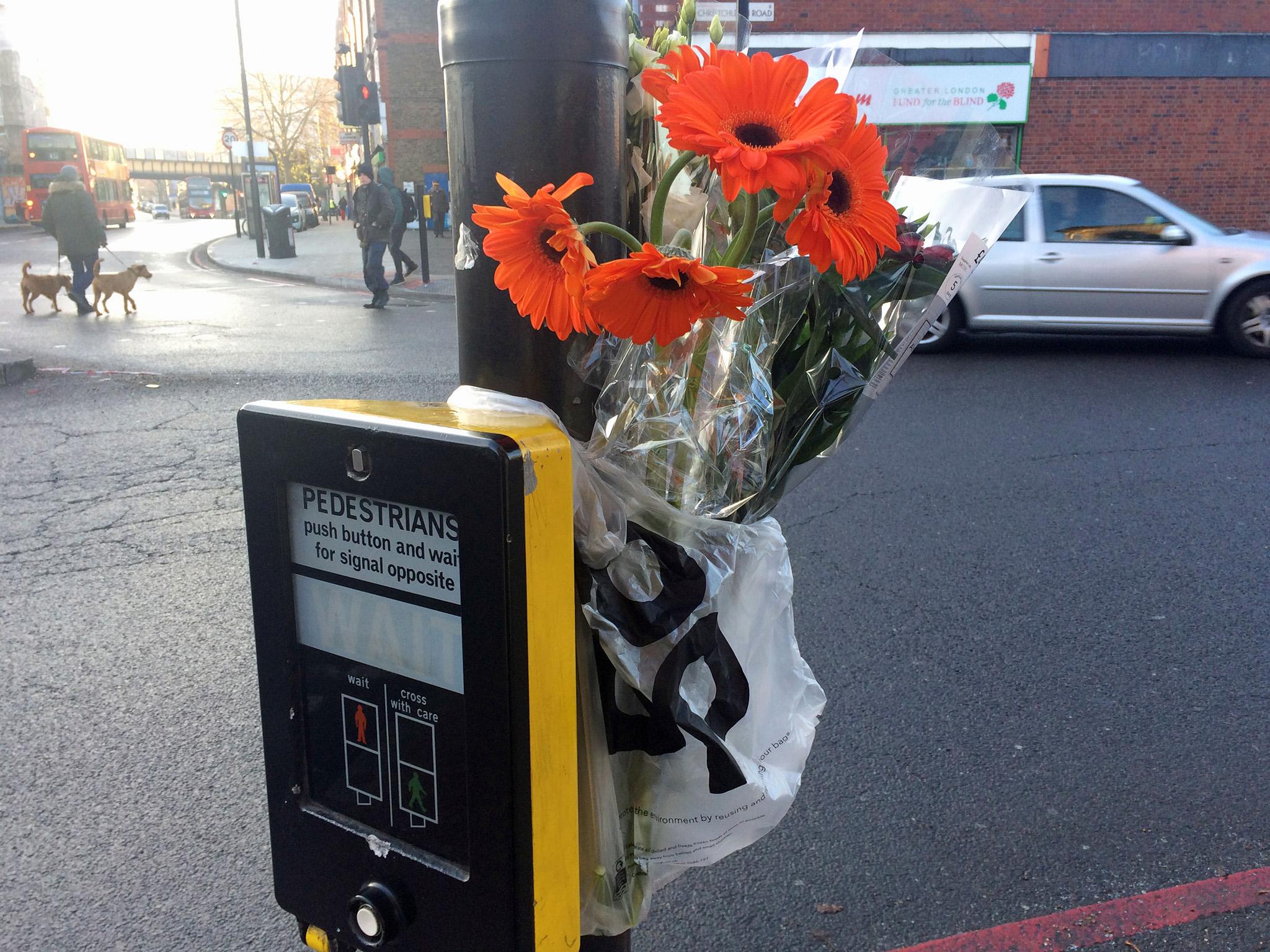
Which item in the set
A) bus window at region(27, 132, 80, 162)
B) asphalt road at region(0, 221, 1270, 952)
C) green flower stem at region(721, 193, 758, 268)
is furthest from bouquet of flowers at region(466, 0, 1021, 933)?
bus window at region(27, 132, 80, 162)

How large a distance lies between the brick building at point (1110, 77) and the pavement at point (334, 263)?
6.85 m

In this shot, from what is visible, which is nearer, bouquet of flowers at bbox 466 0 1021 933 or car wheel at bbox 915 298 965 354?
bouquet of flowers at bbox 466 0 1021 933

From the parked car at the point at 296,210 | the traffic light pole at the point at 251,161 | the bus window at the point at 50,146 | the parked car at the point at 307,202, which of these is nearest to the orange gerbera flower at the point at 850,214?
the traffic light pole at the point at 251,161

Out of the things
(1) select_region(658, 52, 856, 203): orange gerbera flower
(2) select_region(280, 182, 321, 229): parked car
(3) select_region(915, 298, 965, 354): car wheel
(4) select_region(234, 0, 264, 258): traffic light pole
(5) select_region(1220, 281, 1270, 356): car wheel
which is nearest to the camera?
(1) select_region(658, 52, 856, 203): orange gerbera flower

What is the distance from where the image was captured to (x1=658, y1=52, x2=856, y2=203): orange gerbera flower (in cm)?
111

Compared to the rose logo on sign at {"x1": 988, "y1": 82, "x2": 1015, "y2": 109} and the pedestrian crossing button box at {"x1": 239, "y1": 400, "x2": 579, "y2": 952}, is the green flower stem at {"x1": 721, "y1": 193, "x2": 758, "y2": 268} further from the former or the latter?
the rose logo on sign at {"x1": 988, "y1": 82, "x2": 1015, "y2": 109}

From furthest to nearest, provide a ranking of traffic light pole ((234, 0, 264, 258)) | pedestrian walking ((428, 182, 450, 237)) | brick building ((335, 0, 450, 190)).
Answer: brick building ((335, 0, 450, 190)) → traffic light pole ((234, 0, 264, 258)) → pedestrian walking ((428, 182, 450, 237))

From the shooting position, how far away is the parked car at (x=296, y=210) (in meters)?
40.7

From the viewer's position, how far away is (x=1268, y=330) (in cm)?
909

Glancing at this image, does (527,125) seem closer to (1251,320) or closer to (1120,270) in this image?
(1120,270)

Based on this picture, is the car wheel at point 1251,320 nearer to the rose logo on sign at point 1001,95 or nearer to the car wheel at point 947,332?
the car wheel at point 947,332

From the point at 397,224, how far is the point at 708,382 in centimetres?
1549

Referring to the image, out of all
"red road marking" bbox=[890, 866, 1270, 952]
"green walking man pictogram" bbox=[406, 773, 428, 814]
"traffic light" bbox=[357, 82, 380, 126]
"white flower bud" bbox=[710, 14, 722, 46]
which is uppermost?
"traffic light" bbox=[357, 82, 380, 126]

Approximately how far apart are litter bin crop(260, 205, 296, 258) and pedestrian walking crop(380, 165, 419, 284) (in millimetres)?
7117
